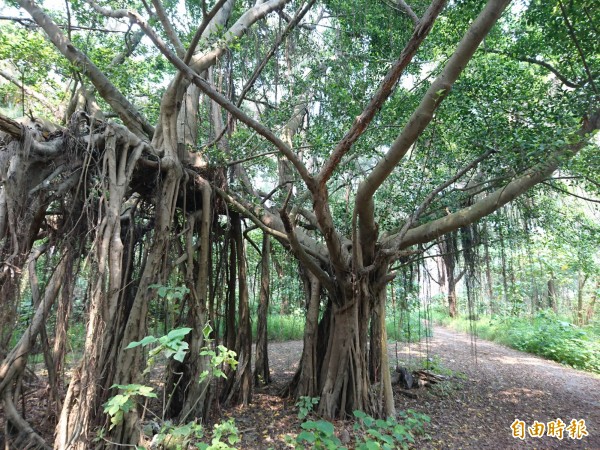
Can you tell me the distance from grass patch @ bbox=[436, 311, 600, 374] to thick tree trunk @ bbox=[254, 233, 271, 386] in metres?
4.09

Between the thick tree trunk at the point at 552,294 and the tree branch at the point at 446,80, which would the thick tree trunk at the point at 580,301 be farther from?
the tree branch at the point at 446,80

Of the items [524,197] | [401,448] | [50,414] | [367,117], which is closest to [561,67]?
[524,197]

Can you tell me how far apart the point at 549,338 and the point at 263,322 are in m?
8.29

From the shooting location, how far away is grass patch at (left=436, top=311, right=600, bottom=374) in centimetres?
853

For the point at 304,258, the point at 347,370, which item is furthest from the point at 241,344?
the point at 304,258

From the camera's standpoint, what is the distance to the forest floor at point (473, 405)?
4.07 m

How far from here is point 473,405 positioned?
5.34 metres

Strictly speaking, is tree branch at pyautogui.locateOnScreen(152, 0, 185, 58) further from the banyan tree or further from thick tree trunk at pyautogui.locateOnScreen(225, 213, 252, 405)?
thick tree trunk at pyautogui.locateOnScreen(225, 213, 252, 405)

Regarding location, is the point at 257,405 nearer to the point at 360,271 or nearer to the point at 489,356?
the point at 360,271

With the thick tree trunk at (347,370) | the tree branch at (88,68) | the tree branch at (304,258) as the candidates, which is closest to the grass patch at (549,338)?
the thick tree trunk at (347,370)

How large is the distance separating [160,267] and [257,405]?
2.54 meters

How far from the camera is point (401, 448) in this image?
3588 millimetres

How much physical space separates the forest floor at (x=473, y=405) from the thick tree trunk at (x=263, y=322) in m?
0.25

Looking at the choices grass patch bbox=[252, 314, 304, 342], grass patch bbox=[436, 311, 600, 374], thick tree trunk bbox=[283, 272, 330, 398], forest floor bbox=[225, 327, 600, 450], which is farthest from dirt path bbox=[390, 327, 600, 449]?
grass patch bbox=[252, 314, 304, 342]
